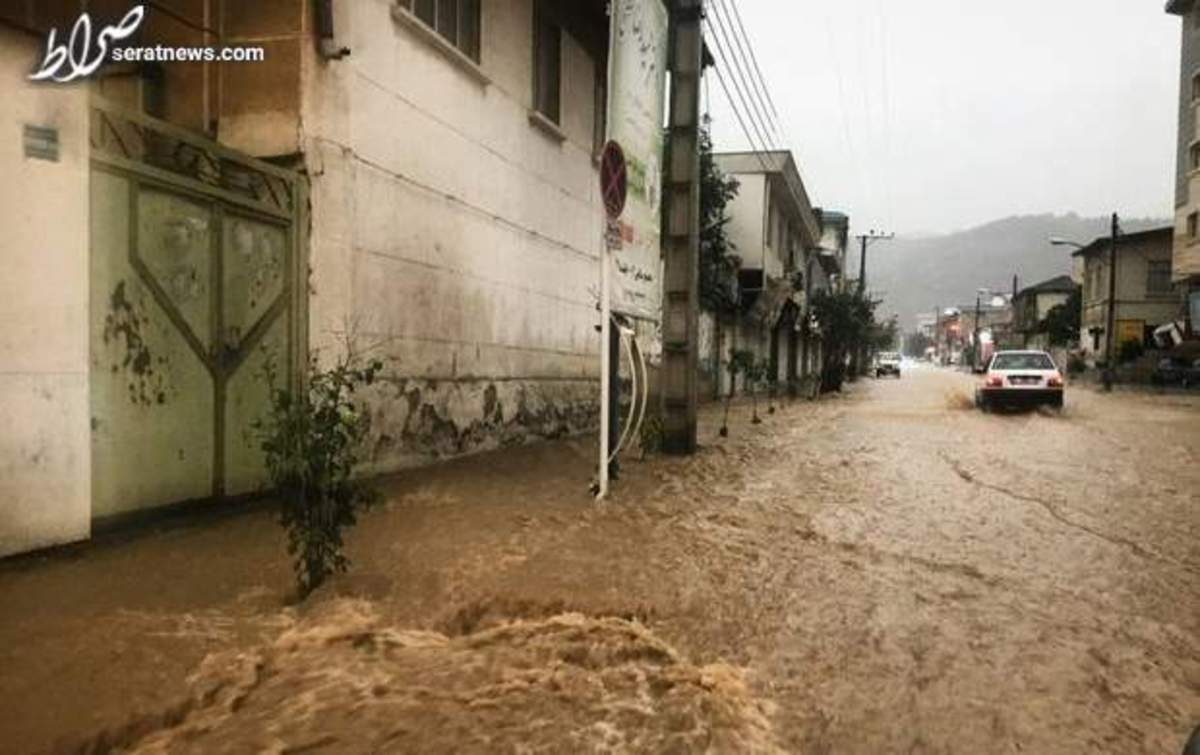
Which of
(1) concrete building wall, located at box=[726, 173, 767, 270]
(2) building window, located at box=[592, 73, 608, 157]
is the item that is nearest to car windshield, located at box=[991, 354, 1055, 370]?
(1) concrete building wall, located at box=[726, 173, 767, 270]

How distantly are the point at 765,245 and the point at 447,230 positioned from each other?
21417 millimetres

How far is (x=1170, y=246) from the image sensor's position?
4388 cm

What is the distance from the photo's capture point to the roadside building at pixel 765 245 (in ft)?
94.2

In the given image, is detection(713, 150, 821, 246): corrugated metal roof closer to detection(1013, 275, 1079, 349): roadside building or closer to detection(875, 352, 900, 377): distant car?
detection(875, 352, 900, 377): distant car

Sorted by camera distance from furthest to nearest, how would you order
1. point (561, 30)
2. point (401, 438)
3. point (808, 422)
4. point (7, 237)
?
point (808, 422)
point (561, 30)
point (401, 438)
point (7, 237)

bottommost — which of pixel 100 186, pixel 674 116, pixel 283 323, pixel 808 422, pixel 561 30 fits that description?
pixel 808 422

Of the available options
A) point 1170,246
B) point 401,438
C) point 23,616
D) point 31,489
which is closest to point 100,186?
point 31,489

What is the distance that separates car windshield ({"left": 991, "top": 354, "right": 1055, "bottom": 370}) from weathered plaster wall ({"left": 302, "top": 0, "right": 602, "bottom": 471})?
14.6 m

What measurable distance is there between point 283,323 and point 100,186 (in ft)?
5.85

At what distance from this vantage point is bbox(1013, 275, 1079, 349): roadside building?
235 ft

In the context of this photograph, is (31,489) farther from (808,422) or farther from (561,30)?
(808,422)

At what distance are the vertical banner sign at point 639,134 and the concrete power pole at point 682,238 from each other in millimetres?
1100

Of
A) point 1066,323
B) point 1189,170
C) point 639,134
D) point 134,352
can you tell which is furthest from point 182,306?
point 1066,323

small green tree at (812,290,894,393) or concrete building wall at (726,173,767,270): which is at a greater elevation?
concrete building wall at (726,173,767,270)
